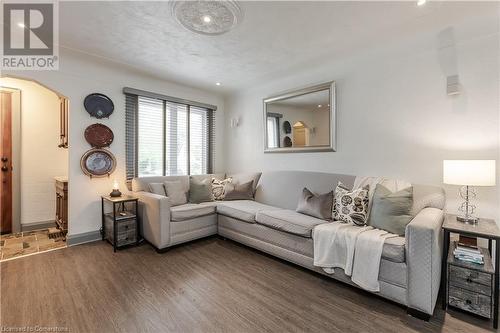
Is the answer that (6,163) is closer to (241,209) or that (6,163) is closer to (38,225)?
(38,225)

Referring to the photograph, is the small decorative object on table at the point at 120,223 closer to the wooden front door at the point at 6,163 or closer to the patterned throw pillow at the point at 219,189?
the patterned throw pillow at the point at 219,189

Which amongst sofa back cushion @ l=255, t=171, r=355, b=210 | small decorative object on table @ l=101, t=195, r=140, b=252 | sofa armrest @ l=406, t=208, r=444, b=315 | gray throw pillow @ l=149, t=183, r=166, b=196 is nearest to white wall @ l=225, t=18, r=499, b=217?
sofa back cushion @ l=255, t=171, r=355, b=210

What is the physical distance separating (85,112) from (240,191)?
243 cm

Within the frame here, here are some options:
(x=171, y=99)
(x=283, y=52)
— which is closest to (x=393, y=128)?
(x=283, y=52)

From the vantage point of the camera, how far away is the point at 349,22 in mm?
2207

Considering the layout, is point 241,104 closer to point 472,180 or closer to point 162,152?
point 162,152

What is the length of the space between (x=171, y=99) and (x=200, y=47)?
59.2 inches

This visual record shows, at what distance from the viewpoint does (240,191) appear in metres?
3.71

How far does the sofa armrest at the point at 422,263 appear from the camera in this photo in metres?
1.67

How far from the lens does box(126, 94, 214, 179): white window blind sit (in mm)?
3594

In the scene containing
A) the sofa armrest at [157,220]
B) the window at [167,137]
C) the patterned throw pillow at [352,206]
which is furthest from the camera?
the window at [167,137]

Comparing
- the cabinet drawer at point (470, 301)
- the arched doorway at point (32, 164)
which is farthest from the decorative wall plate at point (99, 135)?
the cabinet drawer at point (470, 301)

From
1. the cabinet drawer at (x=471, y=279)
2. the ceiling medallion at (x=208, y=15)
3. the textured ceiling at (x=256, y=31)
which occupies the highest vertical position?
the textured ceiling at (x=256, y=31)

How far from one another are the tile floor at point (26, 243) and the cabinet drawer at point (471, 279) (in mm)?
4206
